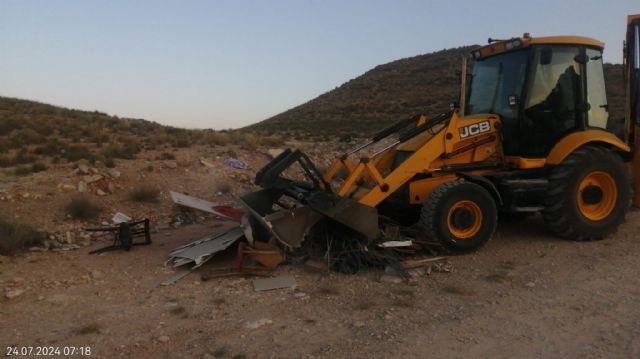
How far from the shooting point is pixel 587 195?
721cm

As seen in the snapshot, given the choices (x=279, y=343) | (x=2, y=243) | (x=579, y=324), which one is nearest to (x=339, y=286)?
(x=279, y=343)

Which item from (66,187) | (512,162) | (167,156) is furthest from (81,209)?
(512,162)

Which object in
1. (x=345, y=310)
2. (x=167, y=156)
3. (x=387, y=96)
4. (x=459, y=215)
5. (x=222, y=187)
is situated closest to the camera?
(x=345, y=310)

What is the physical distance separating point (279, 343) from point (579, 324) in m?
2.62

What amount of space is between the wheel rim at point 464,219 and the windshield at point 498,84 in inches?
62.2

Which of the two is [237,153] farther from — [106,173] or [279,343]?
[279,343]

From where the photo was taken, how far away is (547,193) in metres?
7.00

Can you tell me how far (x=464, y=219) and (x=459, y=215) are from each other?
0.36 ft

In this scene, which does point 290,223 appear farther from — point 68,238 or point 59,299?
point 68,238

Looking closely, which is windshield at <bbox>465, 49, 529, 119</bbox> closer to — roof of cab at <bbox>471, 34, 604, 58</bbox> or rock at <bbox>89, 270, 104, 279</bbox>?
roof of cab at <bbox>471, 34, 604, 58</bbox>

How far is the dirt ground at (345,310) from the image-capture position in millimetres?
4223

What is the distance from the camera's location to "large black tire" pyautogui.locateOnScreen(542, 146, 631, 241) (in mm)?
6992

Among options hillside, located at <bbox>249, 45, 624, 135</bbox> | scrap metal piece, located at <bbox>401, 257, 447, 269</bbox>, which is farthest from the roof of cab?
hillside, located at <bbox>249, 45, 624, 135</bbox>

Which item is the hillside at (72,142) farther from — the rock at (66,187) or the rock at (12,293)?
the rock at (12,293)
